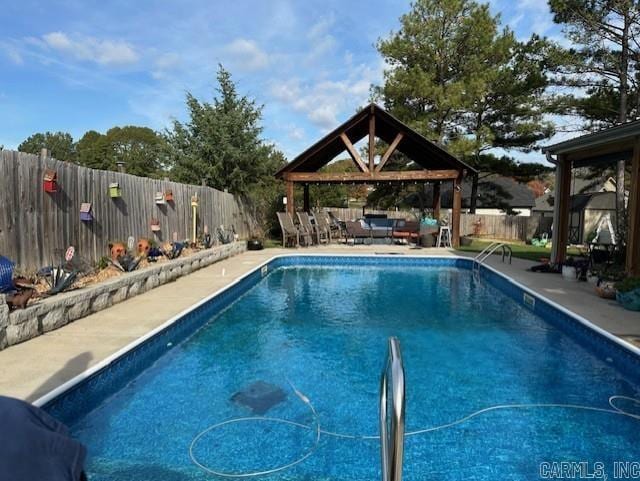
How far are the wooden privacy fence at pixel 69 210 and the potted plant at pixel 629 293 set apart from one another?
26.8ft

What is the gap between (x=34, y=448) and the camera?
0.94m

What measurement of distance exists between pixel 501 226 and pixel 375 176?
10.9 metres

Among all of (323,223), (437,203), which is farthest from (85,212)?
(437,203)

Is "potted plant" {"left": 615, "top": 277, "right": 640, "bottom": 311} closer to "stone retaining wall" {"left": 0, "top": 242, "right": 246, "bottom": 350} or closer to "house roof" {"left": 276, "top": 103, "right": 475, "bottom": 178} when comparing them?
"stone retaining wall" {"left": 0, "top": 242, "right": 246, "bottom": 350}

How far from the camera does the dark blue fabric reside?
2.92 ft

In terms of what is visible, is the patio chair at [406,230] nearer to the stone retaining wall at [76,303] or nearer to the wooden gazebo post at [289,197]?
the wooden gazebo post at [289,197]

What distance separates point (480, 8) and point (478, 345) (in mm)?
20189

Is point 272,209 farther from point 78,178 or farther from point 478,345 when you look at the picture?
point 478,345

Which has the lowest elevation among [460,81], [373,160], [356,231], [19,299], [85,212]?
[19,299]

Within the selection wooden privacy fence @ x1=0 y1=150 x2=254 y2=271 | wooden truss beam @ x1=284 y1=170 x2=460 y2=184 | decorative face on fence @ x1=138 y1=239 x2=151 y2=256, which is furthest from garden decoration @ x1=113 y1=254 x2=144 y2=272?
wooden truss beam @ x1=284 y1=170 x2=460 y2=184

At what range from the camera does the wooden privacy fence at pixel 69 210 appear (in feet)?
18.2

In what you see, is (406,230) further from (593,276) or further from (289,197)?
(593,276)

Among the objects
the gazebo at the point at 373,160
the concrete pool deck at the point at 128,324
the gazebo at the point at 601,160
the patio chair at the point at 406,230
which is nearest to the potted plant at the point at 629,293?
the concrete pool deck at the point at 128,324

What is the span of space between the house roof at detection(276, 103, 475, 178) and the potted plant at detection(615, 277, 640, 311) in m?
8.53
